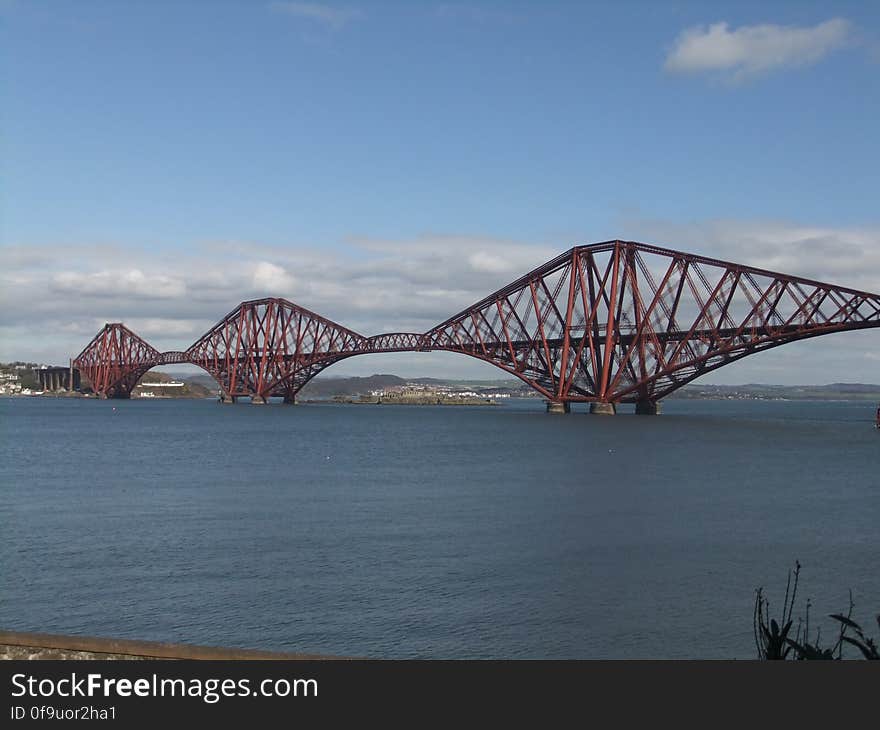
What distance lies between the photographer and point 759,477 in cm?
4697

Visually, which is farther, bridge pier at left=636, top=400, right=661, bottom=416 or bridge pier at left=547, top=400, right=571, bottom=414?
bridge pier at left=547, top=400, right=571, bottom=414

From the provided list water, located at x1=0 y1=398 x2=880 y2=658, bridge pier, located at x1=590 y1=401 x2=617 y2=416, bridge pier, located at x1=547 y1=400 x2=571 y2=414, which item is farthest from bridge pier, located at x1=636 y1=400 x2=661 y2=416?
water, located at x1=0 y1=398 x2=880 y2=658

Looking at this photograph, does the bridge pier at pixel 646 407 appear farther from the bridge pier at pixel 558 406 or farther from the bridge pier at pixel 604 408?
the bridge pier at pixel 558 406

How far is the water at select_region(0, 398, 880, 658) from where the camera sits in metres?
18.4

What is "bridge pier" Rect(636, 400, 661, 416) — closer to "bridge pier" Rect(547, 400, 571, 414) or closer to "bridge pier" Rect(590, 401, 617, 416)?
"bridge pier" Rect(590, 401, 617, 416)

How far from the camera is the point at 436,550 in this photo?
25969 mm

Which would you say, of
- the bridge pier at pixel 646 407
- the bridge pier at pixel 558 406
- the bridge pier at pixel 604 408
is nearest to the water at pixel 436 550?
the bridge pier at pixel 604 408

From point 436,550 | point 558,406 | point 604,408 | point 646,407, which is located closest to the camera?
point 436,550

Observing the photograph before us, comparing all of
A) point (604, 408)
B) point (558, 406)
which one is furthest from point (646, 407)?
point (558, 406)

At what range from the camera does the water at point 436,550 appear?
1839cm

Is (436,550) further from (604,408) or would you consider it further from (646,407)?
(646,407)

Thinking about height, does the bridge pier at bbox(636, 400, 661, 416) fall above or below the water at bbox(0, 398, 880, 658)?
above
